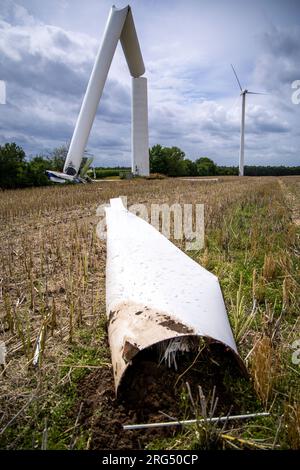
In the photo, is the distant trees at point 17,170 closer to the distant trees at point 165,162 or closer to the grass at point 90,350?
the grass at point 90,350

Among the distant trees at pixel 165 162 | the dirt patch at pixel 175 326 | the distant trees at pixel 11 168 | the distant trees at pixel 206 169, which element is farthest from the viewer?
the distant trees at pixel 206 169

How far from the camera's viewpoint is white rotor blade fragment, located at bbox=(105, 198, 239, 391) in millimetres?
1858

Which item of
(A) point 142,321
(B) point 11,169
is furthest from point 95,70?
(A) point 142,321

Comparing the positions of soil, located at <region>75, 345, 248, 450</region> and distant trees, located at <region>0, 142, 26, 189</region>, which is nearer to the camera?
soil, located at <region>75, 345, 248, 450</region>

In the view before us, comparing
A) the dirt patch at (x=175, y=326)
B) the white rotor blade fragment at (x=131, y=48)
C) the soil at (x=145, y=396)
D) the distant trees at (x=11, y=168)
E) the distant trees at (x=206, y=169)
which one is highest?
the white rotor blade fragment at (x=131, y=48)

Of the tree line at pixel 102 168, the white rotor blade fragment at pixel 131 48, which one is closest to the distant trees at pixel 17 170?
the tree line at pixel 102 168

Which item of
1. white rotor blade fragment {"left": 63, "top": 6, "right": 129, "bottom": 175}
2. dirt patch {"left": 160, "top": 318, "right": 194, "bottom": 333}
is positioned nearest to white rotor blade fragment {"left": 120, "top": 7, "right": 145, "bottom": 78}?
white rotor blade fragment {"left": 63, "top": 6, "right": 129, "bottom": 175}

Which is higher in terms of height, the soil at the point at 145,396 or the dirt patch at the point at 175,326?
the dirt patch at the point at 175,326

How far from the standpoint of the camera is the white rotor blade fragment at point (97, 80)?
67.5 ft

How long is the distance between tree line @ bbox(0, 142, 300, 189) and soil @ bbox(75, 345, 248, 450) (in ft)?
67.9

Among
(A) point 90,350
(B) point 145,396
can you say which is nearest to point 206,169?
(A) point 90,350

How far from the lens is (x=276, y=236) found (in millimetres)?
5621

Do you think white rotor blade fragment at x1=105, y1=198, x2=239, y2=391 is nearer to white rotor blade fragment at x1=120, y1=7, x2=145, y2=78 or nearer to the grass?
the grass

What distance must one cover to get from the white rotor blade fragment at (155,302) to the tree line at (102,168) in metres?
19.9
